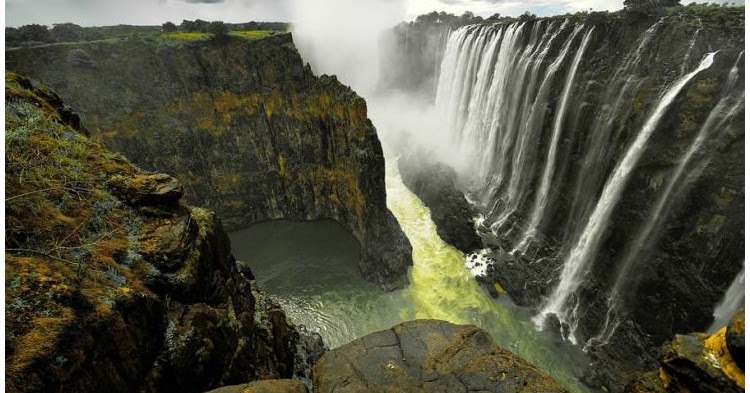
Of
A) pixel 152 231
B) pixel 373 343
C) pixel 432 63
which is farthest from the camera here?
pixel 432 63

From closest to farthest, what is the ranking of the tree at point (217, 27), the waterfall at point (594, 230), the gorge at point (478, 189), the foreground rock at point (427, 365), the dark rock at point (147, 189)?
the foreground rock at point (427, 365) → the dark rock at point (147, 189) → the gorge at point (478, 189) → the waterfall at point (594, 230) → the tree at point (217, 27)

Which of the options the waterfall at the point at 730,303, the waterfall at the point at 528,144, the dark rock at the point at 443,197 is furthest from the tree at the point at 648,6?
the dark rock at the point at 443,197

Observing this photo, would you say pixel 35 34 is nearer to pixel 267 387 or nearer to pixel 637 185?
pixel 267 387

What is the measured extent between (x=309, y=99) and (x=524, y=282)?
1951 centimetres

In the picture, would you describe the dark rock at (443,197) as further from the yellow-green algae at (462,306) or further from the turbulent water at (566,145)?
the turbulent water at (566,145)

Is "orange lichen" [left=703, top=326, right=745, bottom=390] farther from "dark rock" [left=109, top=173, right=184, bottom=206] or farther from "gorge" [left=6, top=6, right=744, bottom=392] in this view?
"dark rock" [left=109, top=173, right=184, bottom=206]

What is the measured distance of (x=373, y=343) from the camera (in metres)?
9.34

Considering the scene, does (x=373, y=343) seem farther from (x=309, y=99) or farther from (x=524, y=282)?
(x=309, y=99)

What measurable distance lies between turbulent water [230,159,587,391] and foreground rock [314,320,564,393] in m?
11.3

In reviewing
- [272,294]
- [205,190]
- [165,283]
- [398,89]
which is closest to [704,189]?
[165,283]

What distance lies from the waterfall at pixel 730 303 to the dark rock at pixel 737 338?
9761mm

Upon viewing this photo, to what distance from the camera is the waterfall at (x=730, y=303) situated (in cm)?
1421

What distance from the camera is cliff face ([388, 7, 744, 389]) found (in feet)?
50.6

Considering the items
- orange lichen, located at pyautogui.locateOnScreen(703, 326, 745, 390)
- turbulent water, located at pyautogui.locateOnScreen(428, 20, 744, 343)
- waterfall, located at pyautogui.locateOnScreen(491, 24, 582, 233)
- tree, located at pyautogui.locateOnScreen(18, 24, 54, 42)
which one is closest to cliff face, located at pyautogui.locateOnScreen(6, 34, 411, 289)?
tree, located at pyautogui.locateOnScreen(18, 24, 54, 42)
